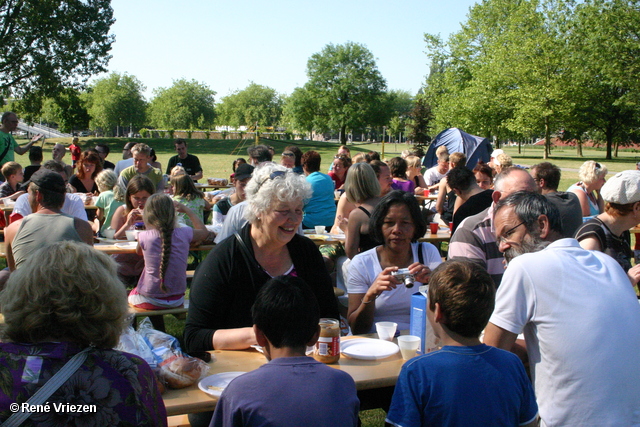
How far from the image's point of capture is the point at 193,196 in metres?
6.66

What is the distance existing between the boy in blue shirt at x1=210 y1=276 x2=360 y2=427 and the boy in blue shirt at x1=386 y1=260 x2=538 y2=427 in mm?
231

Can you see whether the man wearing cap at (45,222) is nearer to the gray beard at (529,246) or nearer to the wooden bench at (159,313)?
the wooden bench at (159,313)

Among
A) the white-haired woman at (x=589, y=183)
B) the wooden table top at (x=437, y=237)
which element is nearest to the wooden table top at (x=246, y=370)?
the wooden table top at (x=437, y=237)

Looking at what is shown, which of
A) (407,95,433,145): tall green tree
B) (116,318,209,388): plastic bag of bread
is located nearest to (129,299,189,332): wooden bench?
(116,318,209,388): plastic bag of bread

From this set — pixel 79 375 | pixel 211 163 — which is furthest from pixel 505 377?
pixel 211 163

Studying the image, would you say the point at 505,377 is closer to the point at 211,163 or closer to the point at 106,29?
the point at 211,163

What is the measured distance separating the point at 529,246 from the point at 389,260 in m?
1.13

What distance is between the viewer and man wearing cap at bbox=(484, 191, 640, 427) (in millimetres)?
2084

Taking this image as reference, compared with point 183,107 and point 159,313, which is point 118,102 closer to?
point 183,107

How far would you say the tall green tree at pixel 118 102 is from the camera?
74312 millimetres

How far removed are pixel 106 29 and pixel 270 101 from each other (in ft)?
211

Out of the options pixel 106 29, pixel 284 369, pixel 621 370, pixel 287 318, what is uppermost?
pixel 106 29

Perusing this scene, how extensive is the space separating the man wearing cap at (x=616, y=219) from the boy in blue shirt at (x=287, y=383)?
103 inches

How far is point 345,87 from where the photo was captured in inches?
2522
